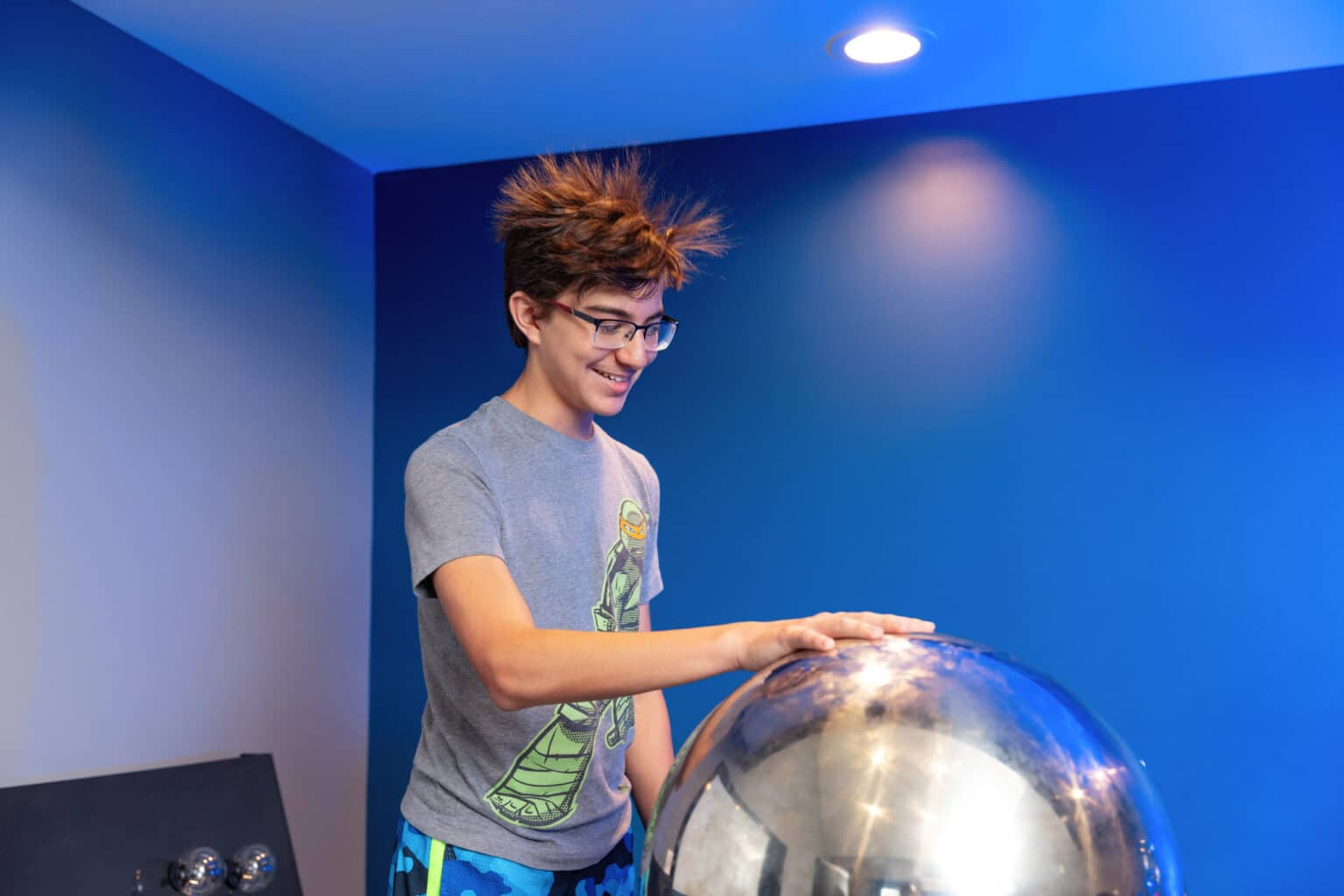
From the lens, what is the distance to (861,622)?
0.89 metres

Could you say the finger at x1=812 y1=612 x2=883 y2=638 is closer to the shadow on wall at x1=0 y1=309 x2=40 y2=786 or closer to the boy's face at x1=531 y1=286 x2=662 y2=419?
the boy's face at x1=531 y1=286 x2=662 y2=419

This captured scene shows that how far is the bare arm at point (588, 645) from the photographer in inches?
36.5

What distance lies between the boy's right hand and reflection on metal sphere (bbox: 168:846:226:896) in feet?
5.91

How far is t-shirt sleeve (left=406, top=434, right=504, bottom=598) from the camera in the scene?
1.35 metres

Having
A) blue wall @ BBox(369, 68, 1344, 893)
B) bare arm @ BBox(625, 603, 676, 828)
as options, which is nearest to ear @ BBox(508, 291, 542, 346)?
bare arm @ BBox(625, 603, 676, 828)

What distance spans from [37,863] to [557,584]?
1.35 meters

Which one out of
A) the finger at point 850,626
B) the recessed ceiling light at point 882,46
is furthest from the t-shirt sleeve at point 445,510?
the recessed ceiling light at point 882,46

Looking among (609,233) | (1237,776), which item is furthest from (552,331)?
(1237,776)

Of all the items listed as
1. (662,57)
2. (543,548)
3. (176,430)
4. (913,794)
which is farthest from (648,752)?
(662,57)

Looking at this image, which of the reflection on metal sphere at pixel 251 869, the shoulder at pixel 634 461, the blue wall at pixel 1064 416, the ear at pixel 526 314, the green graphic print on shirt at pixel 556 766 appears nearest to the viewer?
the green graphic print on shirt at pixel 556 766

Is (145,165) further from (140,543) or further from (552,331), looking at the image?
(552,331)

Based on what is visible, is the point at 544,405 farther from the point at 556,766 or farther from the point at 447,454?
the point at 556,766

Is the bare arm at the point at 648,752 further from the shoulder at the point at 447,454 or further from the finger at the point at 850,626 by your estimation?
the finger at the point at 850,626

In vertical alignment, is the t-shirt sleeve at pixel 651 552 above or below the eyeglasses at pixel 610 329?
below
